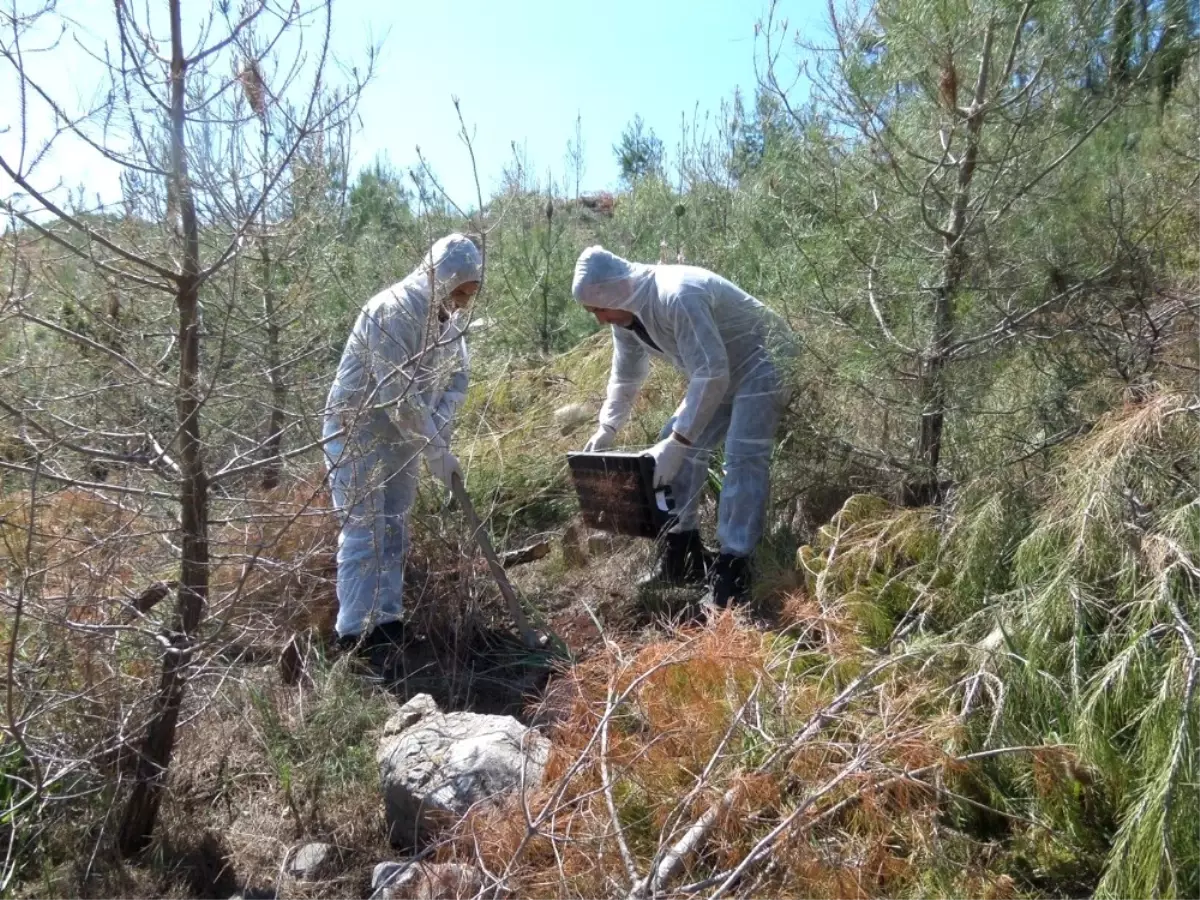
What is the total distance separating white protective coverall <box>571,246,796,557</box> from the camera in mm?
4609

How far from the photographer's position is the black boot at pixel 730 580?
462cm

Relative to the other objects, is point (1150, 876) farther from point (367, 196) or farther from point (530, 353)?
point (367, 196)

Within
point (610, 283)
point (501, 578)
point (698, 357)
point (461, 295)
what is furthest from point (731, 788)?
point (610, 283)

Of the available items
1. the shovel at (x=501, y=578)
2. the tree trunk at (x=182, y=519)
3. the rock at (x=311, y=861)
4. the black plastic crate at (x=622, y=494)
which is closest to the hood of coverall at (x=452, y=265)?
the shovel at (x=501, y=578)

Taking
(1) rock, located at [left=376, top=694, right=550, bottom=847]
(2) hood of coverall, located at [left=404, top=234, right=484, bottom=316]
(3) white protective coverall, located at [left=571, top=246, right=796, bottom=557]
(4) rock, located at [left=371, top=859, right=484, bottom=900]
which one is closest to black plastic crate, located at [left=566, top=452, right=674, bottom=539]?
(3) white protective coverall, located at [left=571, top=246, right=796, bottom=557]

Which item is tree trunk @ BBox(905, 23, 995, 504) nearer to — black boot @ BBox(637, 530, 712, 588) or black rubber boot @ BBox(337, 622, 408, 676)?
black boot @ BBox(637, 530, 712, 588)

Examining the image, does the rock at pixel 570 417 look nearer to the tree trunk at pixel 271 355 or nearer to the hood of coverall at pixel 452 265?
the tree trunk at pixel 271 355

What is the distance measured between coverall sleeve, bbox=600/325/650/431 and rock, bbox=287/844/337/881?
2.68 metres

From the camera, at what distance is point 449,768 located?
3160 mm

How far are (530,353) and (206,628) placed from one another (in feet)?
17.2

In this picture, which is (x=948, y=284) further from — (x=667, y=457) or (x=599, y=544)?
(x=599, y=544)

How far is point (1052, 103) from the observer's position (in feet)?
12.7

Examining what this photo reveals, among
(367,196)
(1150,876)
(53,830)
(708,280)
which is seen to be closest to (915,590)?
(1150,876)

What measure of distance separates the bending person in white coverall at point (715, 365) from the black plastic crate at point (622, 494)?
88 millimetres
